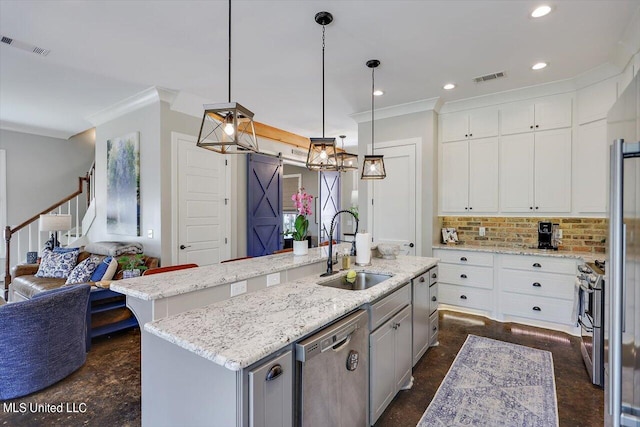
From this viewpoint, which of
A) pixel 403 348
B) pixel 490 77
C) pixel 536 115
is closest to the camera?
pixel 403 348

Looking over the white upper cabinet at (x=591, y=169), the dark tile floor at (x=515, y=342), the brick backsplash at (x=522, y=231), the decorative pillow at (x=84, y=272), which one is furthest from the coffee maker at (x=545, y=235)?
the decorative pillow at (x=84, y=272)

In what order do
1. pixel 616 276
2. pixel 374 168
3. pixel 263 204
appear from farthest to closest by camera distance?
pixel 263 204 < pixel 374 168 < pixel 616 276

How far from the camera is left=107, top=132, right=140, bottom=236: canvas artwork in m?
4.22

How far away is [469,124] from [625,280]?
3821mm

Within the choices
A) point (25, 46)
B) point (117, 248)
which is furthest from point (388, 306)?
point (25, 46)

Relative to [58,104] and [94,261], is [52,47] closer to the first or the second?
[58,104]

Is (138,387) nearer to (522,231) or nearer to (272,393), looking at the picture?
(272,393)

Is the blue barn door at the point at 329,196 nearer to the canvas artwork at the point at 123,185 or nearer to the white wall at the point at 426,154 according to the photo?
the white wall at the point at 426,154

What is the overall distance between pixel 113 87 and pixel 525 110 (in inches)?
207

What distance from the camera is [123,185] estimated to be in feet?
14.5

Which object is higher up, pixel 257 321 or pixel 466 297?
pixel 257 321

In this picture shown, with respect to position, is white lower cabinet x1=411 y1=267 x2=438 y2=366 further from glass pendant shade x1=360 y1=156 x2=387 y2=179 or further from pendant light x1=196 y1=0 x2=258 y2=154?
pendant light x1=196 y1=0 x2=258 y2=154

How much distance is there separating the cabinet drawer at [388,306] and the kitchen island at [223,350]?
118 millimetres

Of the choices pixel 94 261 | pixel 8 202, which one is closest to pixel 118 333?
pixel 94 261
